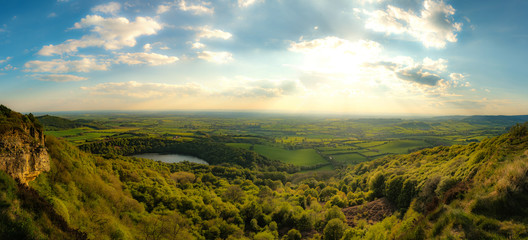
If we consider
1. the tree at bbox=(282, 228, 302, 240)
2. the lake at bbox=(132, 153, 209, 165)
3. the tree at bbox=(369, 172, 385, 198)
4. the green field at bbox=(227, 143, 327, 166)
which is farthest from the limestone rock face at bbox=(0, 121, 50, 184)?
the lake at bbox=(132, 153, 209, 165)

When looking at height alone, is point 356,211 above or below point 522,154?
below

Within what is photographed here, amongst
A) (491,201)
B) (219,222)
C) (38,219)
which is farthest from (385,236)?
(38,219)

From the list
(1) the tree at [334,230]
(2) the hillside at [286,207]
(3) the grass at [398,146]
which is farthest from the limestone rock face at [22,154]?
(3) the grass at [398,146]

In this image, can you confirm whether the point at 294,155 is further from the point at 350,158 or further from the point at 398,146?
the point at 398,146

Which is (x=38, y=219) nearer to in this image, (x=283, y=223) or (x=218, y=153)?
(x=283, y=223)

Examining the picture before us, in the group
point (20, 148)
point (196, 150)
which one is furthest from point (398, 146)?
point (20, 148)

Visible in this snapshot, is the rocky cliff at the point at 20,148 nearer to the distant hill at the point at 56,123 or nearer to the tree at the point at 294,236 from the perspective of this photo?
the tree at the point at 294,236
